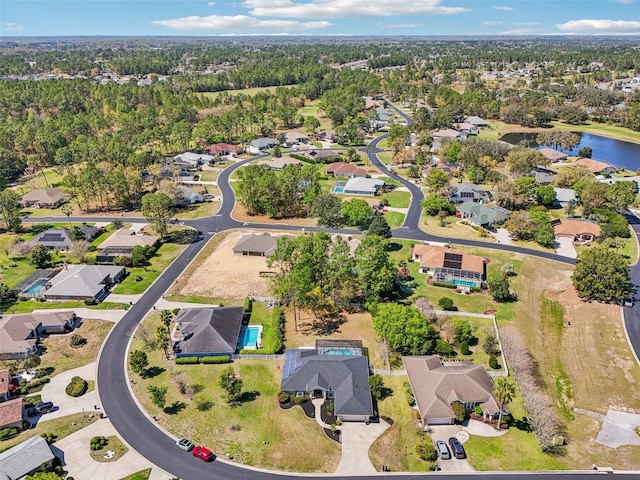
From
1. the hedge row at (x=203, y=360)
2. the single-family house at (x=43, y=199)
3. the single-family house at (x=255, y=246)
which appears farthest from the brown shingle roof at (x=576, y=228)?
the single-family house at (x=43, y=199)

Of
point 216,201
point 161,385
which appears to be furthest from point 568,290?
point 216,201

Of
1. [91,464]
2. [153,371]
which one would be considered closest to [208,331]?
[153,371]

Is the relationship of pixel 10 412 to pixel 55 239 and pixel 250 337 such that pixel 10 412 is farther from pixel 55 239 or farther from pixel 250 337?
pixel 55 239

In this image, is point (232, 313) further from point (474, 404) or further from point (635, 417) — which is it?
point (635, 417)

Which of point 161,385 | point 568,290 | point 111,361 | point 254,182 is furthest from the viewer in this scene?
point 254,182

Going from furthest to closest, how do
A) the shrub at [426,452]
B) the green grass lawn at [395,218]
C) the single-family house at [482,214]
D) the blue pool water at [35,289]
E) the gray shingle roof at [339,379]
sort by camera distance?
the green grass lawn at [395,218], the single-family house at [482,214], the blue pool water at [35,289], the gray shingle roof at [339,379], the shrub at [426,452]

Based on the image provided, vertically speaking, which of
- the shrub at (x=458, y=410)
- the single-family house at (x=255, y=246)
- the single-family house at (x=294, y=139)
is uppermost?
the single-family house at (x=294, y=139)

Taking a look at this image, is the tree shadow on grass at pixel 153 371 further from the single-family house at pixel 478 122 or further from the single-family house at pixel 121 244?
the single-family house at pixel 478 122
